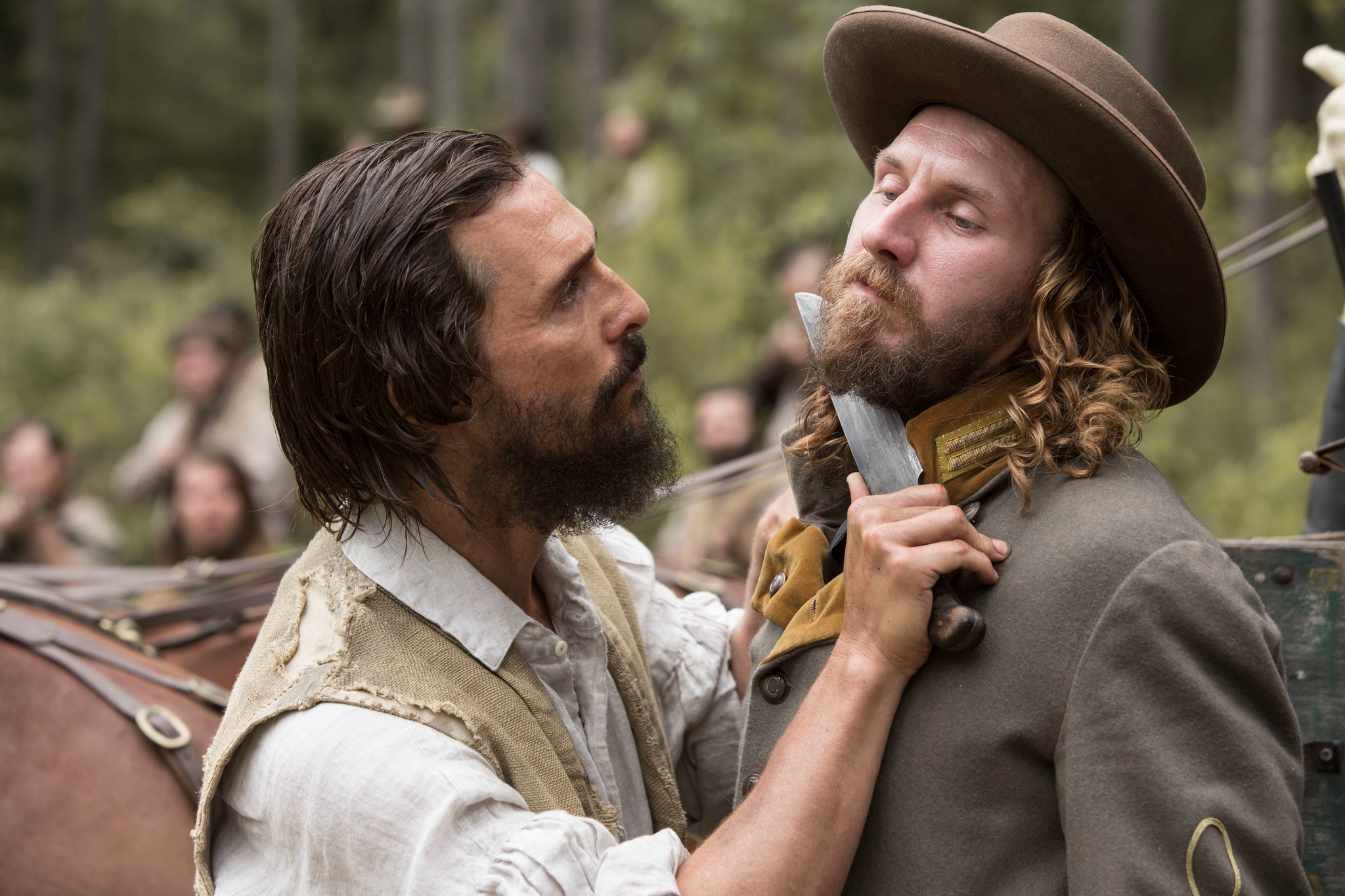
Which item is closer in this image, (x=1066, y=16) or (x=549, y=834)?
(x=549, y=834)

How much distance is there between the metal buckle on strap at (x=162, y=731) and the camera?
9.04 feet

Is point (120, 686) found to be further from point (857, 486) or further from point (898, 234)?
point (898, 234)

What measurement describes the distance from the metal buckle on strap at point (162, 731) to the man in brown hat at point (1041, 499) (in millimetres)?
1399

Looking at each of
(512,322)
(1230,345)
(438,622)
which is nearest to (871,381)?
(512,322)

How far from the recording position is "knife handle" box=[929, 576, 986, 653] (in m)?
1.64

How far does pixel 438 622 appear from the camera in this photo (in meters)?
1.98

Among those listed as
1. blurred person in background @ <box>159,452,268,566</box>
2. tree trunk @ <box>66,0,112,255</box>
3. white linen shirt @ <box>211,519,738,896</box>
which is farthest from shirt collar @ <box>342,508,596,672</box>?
tree trunk @ <box>66,0,112,255</box>

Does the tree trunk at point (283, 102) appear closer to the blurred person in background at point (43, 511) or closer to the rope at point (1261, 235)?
the blurred person in background at point (43, 511)

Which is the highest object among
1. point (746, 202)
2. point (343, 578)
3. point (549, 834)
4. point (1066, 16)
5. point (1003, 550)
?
point (1003, 550)

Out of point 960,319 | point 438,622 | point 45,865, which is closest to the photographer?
point 960,319

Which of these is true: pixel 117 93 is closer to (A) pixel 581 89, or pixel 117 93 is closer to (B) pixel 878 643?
(A) pixel 581 89

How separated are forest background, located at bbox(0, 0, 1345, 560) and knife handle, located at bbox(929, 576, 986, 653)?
1.33 m

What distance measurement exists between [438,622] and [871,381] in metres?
0.76

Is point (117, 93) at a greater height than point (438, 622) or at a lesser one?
lesser
